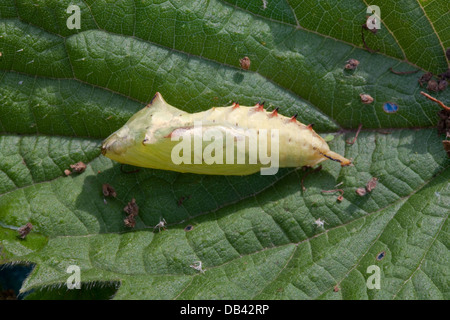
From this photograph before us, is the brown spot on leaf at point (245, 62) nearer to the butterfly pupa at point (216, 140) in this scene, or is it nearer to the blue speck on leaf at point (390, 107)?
the butterfly pupa at point (216, 140)

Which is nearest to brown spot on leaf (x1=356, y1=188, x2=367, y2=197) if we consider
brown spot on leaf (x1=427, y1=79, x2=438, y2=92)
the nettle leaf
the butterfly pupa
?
the nettle leaf

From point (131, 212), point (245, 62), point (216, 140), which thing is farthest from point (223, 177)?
point (245, 62)

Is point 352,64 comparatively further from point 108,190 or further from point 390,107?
point 108,190

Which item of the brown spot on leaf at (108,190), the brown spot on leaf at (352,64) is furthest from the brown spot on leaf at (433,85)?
the brown spot on leaf at (108,190)

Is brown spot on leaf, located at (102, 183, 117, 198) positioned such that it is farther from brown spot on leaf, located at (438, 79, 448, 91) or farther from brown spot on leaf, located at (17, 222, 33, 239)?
brown spot on leaf, located at (438, 79, 448, 91)

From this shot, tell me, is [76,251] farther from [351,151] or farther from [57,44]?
[351,151]

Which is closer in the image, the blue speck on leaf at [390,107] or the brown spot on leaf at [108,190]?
the blue speck on leaf at [390,107]
